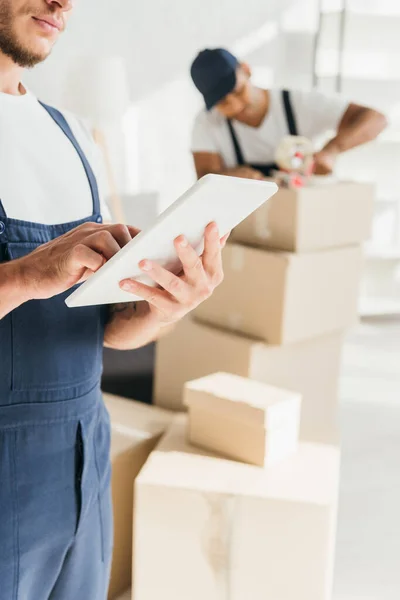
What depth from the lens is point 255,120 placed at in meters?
2.36

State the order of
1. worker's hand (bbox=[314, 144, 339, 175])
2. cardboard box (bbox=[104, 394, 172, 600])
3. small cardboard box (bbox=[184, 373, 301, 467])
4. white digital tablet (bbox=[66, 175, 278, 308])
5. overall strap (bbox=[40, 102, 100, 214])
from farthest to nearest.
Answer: worker's hand (bbox=[314, 144, 339, 175]), cardboard box (bbox=[104, 394, 172, 600]), small cardboard box (bbox=[184, 373, 301, 467]), overall strap (bbox=[40, 102, 100, 214]), white digital tablet (bbox=[66, 175, 278, 308])

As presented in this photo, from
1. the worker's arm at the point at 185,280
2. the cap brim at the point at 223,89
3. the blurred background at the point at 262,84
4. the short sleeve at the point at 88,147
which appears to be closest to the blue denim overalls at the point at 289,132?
the cap brim at the point at 223,89

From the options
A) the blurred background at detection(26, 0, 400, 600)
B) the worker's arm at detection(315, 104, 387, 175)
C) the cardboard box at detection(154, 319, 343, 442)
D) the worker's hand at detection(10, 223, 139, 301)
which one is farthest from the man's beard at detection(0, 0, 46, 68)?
the blurred background at detection(26, 0, 400, 600)

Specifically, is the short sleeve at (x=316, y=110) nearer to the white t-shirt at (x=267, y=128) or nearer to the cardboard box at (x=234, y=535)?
the white t-shirt at (x=267, y=128)

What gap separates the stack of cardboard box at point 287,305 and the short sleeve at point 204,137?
380 mm

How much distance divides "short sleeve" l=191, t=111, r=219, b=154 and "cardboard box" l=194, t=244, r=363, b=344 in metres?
0.44

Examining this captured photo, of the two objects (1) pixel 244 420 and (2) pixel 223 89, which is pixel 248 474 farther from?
(2) pixel 223 89

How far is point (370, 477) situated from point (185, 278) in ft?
6.58

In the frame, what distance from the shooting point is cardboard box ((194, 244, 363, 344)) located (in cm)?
203

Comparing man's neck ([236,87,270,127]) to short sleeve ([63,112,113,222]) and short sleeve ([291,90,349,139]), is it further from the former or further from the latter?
short sleeve ([63,112,113,222])

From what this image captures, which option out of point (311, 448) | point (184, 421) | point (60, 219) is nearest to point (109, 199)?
point (184, 421)

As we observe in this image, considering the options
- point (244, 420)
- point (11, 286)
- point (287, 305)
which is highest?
point (11, 286)

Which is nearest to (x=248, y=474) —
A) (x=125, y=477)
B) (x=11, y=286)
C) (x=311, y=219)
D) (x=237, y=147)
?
(x=125, y=477)

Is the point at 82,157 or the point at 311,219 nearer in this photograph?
the point at 82,157
